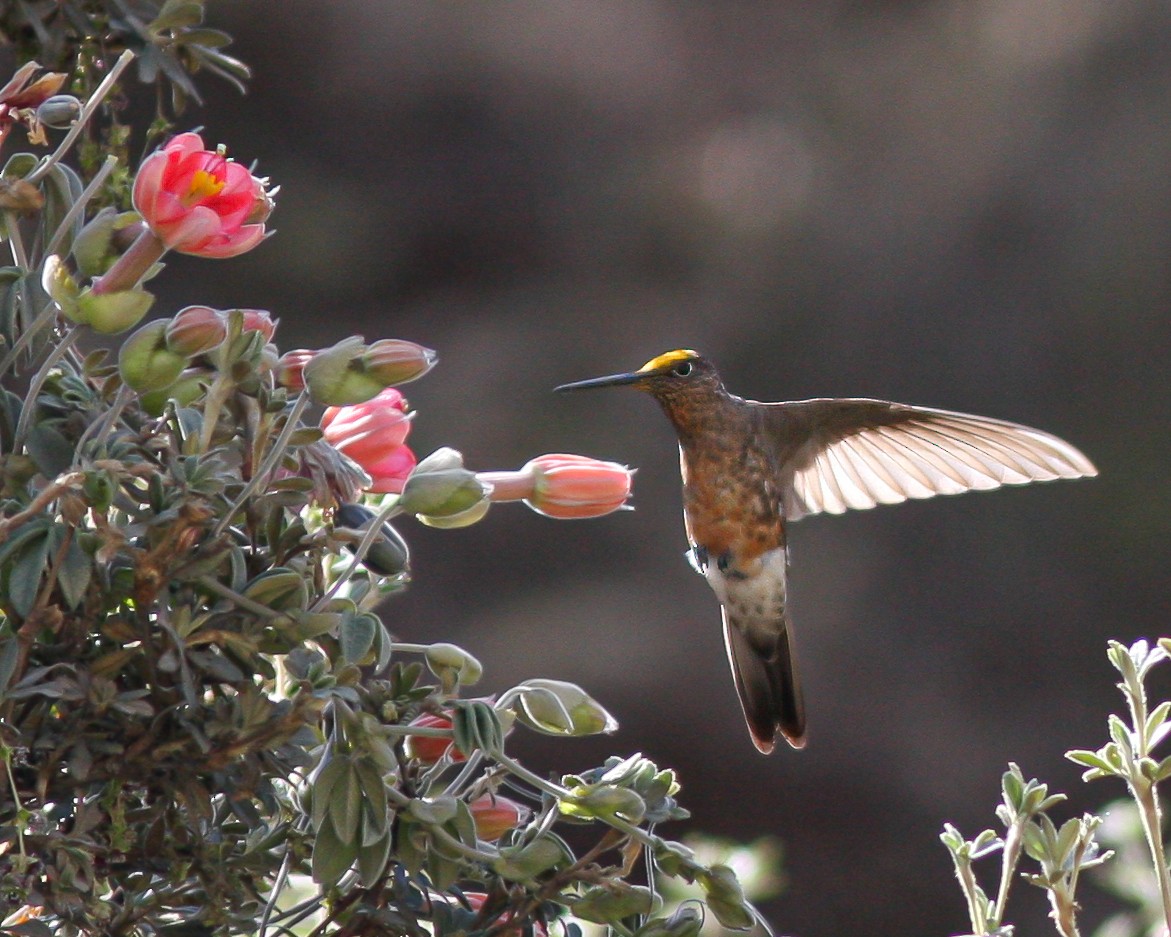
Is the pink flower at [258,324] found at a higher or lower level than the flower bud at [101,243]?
lower

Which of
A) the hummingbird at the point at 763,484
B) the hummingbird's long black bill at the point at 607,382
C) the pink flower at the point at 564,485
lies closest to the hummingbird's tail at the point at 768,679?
the hummingbird at the point at 763,484

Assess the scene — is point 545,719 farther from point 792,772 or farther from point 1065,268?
point 1065,268

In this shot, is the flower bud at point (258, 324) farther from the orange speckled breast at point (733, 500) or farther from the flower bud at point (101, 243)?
the orange speckled breast at point (733, 500)

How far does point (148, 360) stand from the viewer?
1008 mm

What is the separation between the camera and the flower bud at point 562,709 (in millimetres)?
1119

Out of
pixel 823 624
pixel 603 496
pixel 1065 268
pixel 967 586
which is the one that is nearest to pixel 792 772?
pixel 823 624

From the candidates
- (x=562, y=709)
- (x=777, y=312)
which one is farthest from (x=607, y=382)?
(x=777, y=312)

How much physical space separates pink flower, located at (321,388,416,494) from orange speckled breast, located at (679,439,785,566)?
4.18 ft

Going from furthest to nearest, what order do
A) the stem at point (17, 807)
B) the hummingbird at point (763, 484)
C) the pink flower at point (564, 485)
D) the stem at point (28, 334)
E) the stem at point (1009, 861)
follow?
the hummingbird at point (763, 484) → the pink flower at point (564, 485) → the stem at point (1009, 861) → the stem at point (28, 334) → the stem at point (17, 807)

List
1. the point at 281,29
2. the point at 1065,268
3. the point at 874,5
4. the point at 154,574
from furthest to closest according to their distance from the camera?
the point at 874,5, the point at 1065,268, the point at 281,29, the point at 154,574

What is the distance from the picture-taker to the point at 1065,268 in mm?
7152

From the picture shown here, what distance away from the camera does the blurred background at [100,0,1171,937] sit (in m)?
6.47

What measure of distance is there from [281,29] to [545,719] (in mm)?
5886

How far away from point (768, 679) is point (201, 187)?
162 cm
